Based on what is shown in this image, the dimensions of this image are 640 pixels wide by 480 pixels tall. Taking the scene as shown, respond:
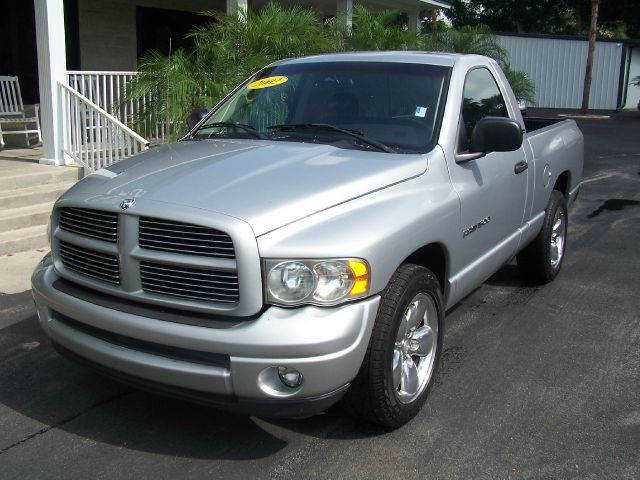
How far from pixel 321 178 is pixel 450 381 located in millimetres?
1594

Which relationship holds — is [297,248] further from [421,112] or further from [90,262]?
[421,112]

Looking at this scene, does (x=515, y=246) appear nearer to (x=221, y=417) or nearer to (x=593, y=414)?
(x=593, y=414)

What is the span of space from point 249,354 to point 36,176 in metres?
6.24

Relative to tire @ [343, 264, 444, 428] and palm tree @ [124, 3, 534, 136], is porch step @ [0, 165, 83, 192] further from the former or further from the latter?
tire @ [343, 264, 444, 428]

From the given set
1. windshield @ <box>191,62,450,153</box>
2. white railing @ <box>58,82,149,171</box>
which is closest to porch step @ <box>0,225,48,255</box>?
white railing @ <box>58,82,149,171</box>

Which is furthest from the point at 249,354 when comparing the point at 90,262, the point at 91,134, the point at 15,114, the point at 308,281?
the point at 15,114

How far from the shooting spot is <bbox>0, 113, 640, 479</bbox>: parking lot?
10.8ft

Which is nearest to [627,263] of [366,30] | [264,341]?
[264,341]

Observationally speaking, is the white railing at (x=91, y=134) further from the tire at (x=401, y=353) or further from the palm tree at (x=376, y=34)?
the palm tree at (x=376, y=34)

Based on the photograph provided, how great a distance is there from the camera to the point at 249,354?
2934 millimetres

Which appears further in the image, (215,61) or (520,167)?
(215,61)

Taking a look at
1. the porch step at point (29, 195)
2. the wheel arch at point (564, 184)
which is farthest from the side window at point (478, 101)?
the porch step at point (29, 195)

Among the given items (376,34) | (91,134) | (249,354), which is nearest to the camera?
(249,354)

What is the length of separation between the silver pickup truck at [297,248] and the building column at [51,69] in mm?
5201
